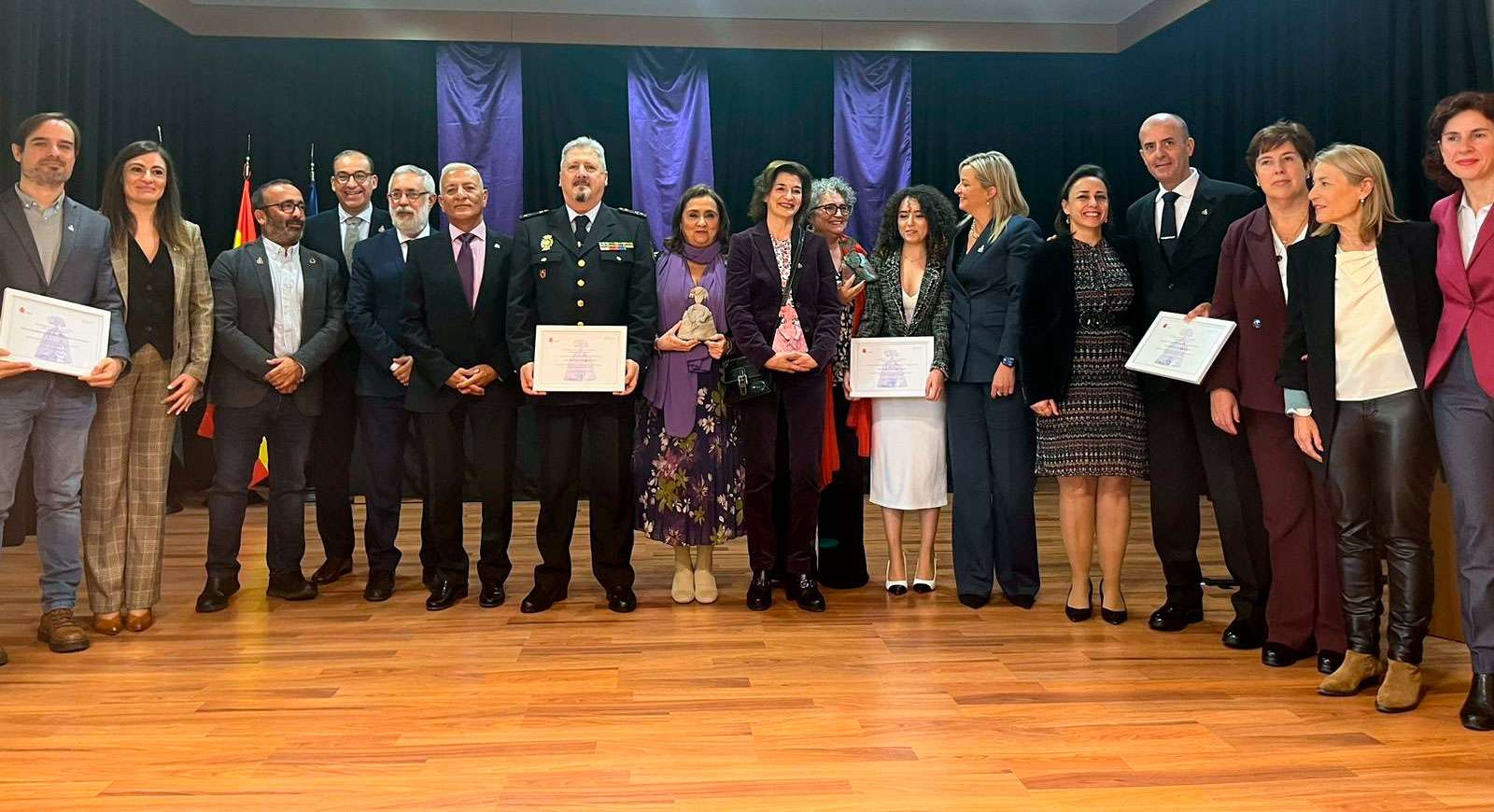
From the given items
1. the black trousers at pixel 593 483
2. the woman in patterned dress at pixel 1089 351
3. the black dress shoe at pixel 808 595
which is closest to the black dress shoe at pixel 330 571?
the black trousers at pixel 593 483

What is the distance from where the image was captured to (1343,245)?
2742 millimetres

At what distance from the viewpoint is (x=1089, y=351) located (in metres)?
3.48

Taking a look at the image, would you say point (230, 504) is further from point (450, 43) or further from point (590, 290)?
point (450, 43)

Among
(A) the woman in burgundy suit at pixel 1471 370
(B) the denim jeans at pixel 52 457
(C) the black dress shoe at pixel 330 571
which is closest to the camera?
(A) the woman in burgundy suit at pixel 1471 370

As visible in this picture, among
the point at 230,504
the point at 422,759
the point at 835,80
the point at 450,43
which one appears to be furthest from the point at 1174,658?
the point at 450,43

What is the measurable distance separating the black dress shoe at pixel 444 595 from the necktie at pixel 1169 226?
109 inches

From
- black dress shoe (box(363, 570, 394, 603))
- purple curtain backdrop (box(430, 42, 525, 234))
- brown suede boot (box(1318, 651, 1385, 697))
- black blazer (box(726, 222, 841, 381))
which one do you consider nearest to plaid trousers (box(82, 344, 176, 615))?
black dress shoe (box(363, 570, 394, 603))

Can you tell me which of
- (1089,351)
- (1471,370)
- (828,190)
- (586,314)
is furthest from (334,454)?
(1471,370)

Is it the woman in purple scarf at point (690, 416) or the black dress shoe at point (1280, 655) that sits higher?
the woman in purple scarf at point (690, 416)

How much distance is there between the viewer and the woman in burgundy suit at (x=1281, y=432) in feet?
9.86

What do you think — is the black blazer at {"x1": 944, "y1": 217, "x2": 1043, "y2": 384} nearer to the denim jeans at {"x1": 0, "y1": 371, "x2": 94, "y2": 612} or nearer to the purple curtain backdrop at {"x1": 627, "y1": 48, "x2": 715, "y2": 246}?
the denim jeans at {"x1": 0, "y1": 371, "x2": 94, "y2": 612}

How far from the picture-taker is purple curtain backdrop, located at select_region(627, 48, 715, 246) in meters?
7.57

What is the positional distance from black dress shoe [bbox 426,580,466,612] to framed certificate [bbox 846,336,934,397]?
1.65 metres

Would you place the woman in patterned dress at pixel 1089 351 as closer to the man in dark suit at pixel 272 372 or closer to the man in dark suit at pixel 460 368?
the man in dark suit at pixel 460 368
